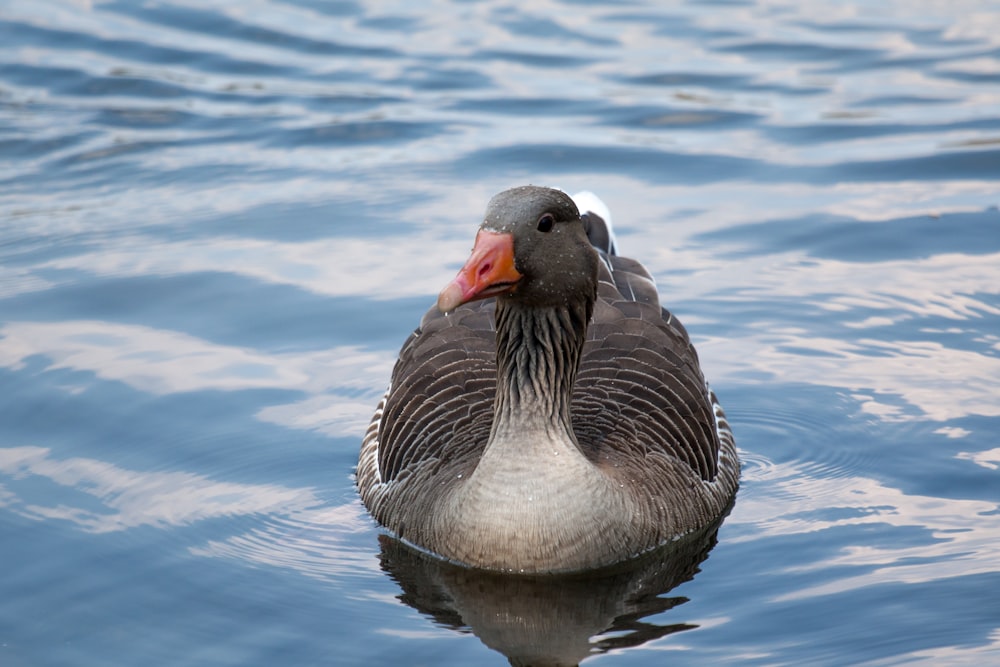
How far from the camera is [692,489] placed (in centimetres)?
767

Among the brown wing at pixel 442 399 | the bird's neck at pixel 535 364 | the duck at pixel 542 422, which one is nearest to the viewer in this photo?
the duck at pixel 542 422

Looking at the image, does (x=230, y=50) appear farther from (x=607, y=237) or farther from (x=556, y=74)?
(x=607, y=237)

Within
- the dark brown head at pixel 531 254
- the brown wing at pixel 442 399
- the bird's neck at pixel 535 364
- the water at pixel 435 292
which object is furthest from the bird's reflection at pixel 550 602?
the dark brown head at pixel 531 254

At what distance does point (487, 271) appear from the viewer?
6477mm

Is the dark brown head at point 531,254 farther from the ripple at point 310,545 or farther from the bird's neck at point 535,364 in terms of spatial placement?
the ripple at point 310,545

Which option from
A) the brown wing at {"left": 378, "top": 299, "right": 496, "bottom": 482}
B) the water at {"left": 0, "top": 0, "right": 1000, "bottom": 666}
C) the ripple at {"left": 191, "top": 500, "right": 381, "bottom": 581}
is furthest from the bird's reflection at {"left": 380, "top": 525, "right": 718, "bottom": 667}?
the brown wing at {"left": 378, "top": 299, "right": 496, "bottom": 482}

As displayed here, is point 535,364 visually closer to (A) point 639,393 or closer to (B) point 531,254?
(B) point 531,254

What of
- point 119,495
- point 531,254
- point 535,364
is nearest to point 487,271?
point 531,254

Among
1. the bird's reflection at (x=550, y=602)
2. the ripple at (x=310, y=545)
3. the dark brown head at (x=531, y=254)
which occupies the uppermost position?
the dark brown head at (x=531, y=254)

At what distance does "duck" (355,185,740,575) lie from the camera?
22.4 ft

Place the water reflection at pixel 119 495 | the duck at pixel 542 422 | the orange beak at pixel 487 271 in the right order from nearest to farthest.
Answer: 1. the orange beak at pixel 487 271
2. the duck at pixel 542 422
3. the water reflection at pixel 119 495

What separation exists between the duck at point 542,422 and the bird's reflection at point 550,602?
8cm

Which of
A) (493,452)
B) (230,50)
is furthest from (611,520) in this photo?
(230,50)

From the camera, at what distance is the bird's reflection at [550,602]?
658 centimetres
